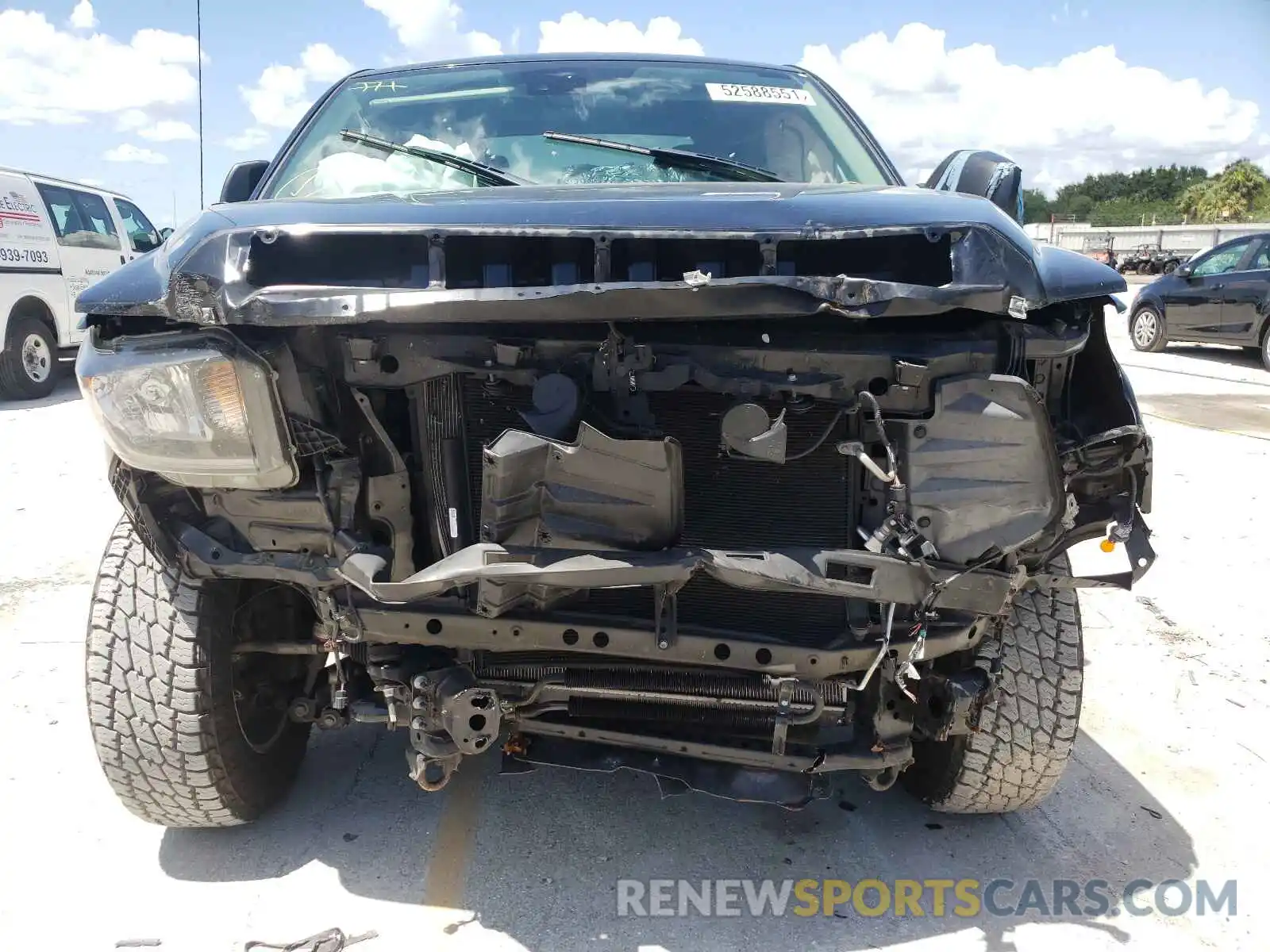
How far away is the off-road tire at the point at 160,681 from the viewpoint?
7.61ft

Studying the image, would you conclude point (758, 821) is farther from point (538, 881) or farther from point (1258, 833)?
point (1258, 833)

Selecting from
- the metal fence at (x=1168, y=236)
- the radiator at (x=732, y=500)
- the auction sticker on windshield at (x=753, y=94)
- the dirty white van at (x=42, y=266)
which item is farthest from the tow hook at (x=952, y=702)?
the metal fence at (x=1168, y=236)

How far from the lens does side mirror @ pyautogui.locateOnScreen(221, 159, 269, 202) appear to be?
3162mm

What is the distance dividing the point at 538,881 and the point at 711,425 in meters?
1.25

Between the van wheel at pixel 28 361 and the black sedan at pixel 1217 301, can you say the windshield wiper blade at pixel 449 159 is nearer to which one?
the van wheel at pixel 28 361

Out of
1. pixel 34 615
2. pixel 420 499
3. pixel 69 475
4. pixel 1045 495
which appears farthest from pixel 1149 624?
pixel 69 475

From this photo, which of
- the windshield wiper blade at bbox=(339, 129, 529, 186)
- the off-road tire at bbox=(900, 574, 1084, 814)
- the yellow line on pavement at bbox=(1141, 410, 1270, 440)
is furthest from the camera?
the yellow line on pavement at bbox=(1141, 410, 1270, 440)

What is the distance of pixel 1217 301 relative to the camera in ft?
38.9

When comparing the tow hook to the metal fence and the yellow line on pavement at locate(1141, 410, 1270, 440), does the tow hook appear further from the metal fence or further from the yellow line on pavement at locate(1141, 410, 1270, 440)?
the metal fence

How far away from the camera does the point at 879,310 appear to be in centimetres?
179

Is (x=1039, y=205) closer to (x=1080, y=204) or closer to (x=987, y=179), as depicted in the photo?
(x=1080, y=204)

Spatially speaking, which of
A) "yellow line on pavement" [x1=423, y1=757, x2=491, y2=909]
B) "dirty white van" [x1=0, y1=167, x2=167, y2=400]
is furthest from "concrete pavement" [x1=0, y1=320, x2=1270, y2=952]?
"dirty white van" [x1=0, y1=167, x2=167, y2=400]

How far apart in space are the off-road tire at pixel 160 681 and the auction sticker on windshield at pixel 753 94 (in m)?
2.26

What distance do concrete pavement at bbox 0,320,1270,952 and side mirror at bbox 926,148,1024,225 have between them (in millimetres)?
1747
